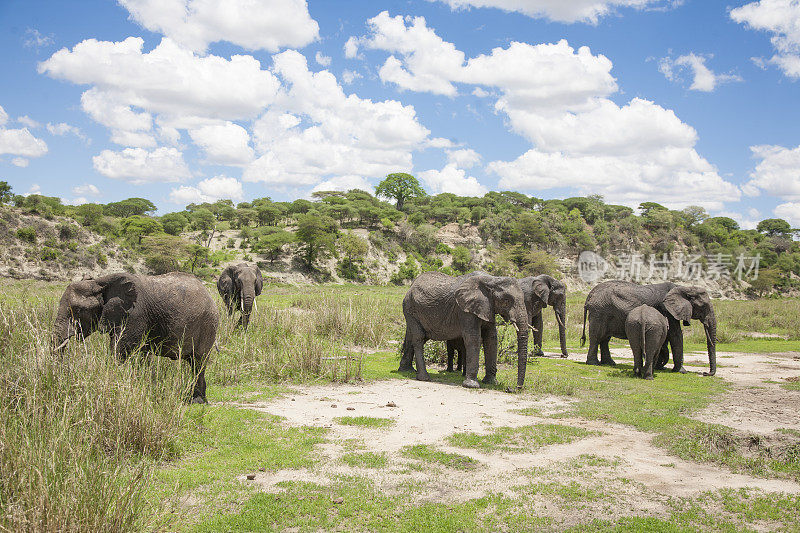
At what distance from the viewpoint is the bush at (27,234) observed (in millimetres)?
40938

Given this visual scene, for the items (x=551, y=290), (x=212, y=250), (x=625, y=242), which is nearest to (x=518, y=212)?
(x=625, y=242)

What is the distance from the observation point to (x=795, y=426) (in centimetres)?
888

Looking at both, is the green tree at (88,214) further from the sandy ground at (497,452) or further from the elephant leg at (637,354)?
the elephant leg at (637,354)

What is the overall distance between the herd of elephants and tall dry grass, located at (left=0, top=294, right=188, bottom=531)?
487mm

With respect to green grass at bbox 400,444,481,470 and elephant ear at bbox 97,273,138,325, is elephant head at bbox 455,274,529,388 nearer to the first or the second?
green grass at bbox 400,444,481,470

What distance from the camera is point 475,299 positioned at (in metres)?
11.6

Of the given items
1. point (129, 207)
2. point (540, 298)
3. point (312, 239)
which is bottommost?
point (540, 298)

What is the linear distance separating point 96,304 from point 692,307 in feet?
46.6

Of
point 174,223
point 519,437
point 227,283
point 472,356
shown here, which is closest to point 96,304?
point 519,437

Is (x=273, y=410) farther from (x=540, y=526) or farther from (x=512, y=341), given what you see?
(x=512, y=341)

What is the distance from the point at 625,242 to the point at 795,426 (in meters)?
78.1

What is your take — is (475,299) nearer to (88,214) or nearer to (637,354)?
(637,354)

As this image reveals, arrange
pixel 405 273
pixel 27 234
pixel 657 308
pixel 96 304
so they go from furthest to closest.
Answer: pixel 405 273, pixel 27 234, pixel 657 308, pixel 96 304

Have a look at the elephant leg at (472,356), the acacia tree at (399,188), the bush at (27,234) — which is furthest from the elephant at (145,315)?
the acacia tree at (399,188)
